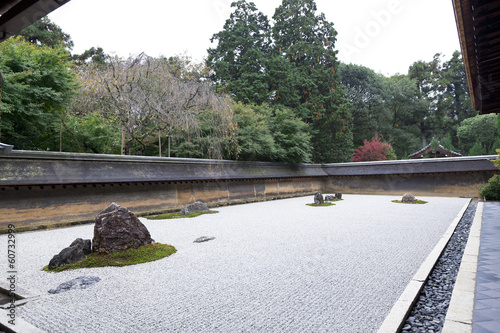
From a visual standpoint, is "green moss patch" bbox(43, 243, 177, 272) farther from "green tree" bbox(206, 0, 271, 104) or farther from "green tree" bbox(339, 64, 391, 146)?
"green tree" bbox(339, 64, 391, 146)

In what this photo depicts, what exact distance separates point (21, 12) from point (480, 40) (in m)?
5.45

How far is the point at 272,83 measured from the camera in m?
21.8

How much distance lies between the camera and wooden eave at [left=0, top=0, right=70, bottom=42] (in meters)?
1.93

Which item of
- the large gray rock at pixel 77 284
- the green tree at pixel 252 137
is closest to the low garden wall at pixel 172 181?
the green tree at pixel 252 137

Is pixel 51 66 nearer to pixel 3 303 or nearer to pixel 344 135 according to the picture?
pixel 3 303

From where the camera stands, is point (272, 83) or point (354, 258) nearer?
point (354, 258)

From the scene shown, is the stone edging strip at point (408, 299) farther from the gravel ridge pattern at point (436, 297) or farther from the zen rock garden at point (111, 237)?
the zen rock garden at point (111, 237)

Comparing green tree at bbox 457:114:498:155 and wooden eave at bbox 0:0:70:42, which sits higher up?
green tree at bbox 457:114:498:155

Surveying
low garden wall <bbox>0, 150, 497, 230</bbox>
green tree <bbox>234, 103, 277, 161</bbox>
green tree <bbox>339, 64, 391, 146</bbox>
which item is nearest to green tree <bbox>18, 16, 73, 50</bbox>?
green tree <bbox>234, 103, 277, 161</bbox>

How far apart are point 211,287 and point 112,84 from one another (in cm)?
978

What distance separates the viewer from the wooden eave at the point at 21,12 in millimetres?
1933

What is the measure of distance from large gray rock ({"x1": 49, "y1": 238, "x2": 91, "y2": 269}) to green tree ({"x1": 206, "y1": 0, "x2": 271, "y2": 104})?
16.7 m

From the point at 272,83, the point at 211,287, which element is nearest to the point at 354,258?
the point at 211,287

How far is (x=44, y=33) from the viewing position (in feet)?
63.2
